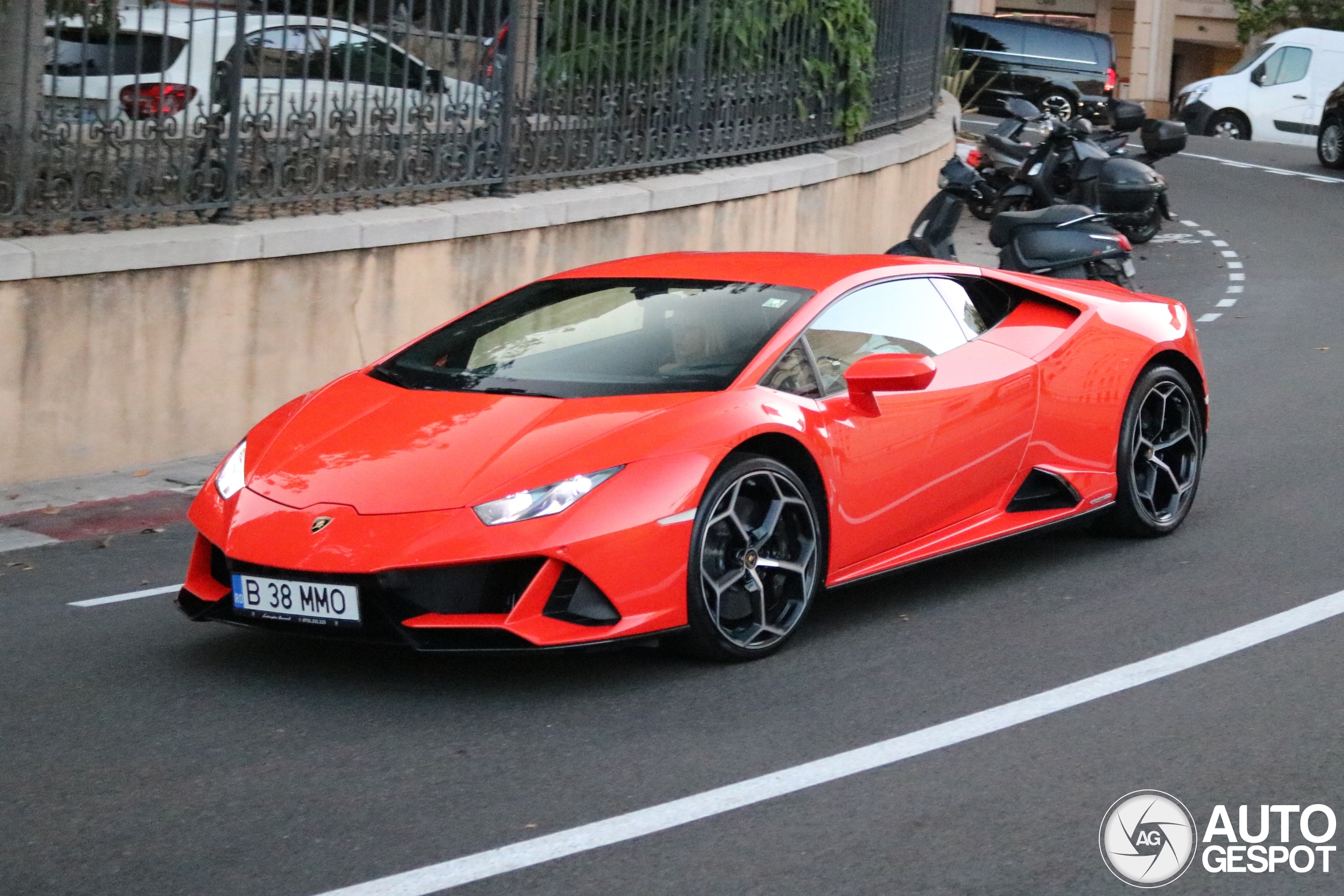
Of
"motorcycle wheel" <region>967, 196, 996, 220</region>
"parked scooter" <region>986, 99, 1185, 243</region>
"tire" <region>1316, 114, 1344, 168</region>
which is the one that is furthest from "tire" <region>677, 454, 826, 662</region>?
"tire" <region>1316, 114, 1344, 168</region>

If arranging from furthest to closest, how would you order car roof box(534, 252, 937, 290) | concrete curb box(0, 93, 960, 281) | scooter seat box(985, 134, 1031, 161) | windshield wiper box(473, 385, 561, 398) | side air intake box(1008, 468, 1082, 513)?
scooter seat box(985, 134, 1031, 161), concrete curb box(0, 93, 960, 281), side air intake box(1008, 468, 1082, 513), car roof box(534, 252, 937, 290), windshield wiper box(473, 385, 561, 398)

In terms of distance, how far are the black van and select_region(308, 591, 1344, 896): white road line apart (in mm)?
27575

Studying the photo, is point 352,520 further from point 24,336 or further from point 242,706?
point 24,336

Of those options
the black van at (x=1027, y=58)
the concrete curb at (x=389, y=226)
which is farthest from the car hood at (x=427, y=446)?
the black van at (x=1027, y=58)

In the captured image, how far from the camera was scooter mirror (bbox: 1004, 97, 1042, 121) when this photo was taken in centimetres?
1669

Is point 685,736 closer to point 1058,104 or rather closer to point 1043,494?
point 1043,494

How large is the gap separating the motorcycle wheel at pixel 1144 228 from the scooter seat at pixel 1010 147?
46.3 inches

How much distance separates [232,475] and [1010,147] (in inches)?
546

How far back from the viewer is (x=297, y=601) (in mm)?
5223

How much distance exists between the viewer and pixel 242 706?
526cm

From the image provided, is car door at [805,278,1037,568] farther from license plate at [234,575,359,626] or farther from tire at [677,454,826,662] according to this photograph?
license plate at [234,575,359,626]

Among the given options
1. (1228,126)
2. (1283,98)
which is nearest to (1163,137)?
(1283,98)

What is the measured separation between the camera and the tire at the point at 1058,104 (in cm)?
2005

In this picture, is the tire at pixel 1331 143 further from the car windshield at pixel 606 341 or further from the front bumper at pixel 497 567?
the front bumper at pixel 497 567
